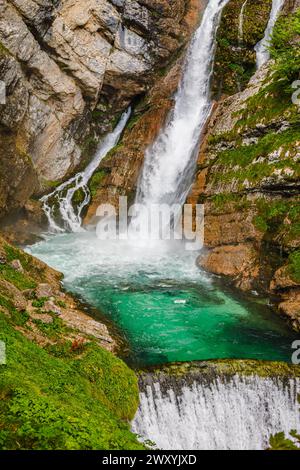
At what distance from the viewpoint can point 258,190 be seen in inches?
737

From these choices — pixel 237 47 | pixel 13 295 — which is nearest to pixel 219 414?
pixel 13 295

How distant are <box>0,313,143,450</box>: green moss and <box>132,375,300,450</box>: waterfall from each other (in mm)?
757

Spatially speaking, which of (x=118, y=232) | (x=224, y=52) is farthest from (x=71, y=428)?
(x=224, y=52)

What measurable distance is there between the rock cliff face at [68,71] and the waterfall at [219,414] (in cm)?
1555

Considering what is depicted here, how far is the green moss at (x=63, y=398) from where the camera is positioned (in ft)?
21.6

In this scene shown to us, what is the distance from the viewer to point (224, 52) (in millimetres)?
26547

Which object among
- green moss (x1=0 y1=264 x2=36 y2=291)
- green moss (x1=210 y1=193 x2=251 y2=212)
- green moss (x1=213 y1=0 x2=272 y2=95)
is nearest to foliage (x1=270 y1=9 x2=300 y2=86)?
green moss (x1=210 y1=193 x2=251 y2=212)

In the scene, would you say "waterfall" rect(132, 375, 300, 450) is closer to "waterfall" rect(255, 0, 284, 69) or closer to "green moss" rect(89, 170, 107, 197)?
"green moss" rect(89, 170, 107, 197)

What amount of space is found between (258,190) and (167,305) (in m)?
7.06

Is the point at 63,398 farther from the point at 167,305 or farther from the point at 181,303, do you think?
the point at 181,303

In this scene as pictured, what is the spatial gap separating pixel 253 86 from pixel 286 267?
11.2 meters

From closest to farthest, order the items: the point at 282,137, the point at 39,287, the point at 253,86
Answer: the point at 39,287 < the point at 282,137 < the point at 253,86

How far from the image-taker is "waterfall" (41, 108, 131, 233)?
25766mm

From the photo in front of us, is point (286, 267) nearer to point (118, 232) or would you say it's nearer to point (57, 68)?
point (118, 232)
